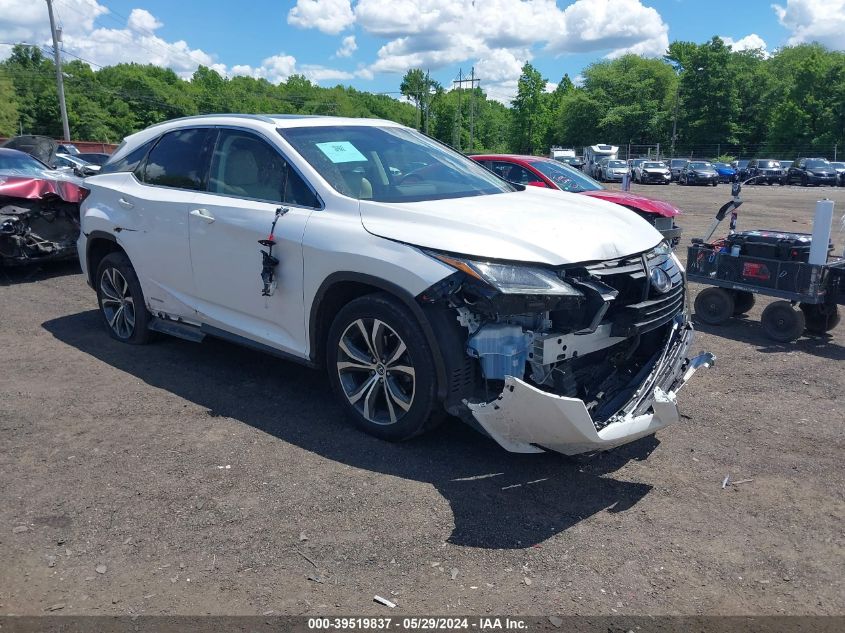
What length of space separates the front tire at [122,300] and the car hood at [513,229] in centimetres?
265

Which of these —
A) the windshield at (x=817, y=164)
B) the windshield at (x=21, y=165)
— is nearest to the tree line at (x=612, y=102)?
the windshield at (x=817, y=164)

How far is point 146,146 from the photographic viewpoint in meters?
5.92

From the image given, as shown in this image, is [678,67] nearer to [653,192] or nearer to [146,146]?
[653,192]

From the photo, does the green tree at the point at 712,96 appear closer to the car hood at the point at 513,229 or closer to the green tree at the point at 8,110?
the green tree at the point at 8,110

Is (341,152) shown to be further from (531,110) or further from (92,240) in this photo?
(531,110)

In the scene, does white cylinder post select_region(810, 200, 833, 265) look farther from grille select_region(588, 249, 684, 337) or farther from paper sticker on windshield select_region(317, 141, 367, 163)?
paper sticker on windshield select_region(317, 141, 367, 163)

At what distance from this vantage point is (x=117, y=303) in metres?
6.27

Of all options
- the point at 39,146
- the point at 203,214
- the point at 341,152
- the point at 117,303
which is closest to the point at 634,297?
the point at 341,152

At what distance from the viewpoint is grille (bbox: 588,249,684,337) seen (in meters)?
3.86

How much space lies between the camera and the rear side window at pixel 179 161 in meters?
5.32

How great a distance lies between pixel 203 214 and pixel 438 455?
2.35 meters

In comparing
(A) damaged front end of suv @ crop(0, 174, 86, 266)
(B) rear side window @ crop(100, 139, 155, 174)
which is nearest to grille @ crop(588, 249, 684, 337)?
(B) rear side window @ crop(100, 139, 155, 174)

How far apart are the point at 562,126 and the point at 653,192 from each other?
210 feet

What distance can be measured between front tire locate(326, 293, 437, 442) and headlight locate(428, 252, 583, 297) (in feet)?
1.54
